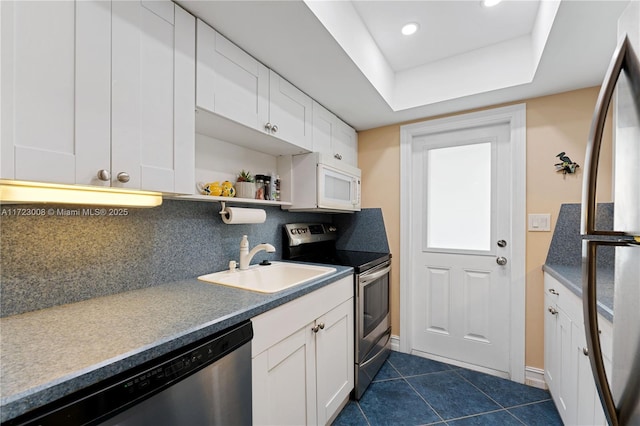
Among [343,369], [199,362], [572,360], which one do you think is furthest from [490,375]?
[199,362]

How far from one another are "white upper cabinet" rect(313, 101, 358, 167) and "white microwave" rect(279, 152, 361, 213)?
112mm

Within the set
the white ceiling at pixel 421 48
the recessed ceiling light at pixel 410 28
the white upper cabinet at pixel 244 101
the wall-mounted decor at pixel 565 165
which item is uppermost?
the recessed ceiling light at pixel 410 28

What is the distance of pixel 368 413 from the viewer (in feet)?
5.75

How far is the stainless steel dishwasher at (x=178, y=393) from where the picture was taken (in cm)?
60

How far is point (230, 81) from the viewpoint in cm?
134

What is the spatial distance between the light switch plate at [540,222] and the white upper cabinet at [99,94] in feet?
7.64

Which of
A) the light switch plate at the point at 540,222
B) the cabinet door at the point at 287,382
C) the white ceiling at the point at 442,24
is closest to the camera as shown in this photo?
the cabinet door at the point at 287,382

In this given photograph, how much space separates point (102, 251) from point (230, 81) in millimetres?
962

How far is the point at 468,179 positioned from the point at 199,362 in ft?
7.76

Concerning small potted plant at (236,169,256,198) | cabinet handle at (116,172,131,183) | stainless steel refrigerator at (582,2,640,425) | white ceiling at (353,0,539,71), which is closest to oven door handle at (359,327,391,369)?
small potted plant at (236,169,256,198)

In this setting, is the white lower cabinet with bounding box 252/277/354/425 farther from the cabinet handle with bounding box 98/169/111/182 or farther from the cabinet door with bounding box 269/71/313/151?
the cabinet door with bounding box 269/71/313/151

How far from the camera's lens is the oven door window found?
194cm

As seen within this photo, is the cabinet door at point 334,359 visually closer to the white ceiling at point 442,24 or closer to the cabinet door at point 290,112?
the cabinet door at point 290,112

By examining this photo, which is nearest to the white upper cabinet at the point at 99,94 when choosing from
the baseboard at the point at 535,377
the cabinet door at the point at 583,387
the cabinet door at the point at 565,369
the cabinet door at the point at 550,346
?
the cabinet door at the point at 583,387
